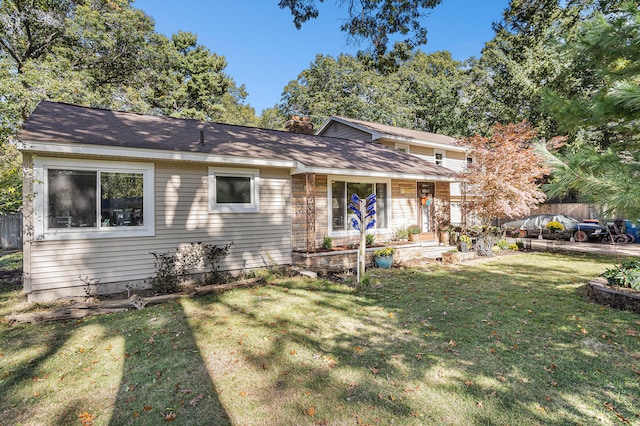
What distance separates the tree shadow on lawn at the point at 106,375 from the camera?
3057mm

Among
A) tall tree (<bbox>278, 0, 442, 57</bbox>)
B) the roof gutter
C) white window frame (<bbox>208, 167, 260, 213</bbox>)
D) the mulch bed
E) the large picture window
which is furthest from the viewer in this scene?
the large picture window

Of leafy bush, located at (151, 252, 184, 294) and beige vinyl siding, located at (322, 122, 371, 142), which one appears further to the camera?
beige vinyl siding, located at (322, 122, 371, 142)

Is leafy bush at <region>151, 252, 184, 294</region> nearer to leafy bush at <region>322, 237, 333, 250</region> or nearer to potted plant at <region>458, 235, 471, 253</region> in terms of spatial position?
leafy bush at <region>322, 237, 333, 250</region>

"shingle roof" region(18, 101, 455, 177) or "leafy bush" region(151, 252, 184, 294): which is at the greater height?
"shingle roof" region(18, 101, 455, 177)

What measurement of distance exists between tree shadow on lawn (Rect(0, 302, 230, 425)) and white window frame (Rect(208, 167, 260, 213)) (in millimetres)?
3433

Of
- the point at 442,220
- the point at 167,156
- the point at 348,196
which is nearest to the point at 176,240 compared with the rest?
the point at 167,156

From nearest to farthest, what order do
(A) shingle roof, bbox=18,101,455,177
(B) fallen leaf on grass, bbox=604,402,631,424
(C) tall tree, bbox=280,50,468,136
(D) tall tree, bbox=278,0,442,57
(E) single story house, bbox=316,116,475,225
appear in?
(B) fallen leaf on grass, bbox=604,402,631,424 < (A) shingle roof, bbox=18,101,455,177 < (D) tall tree, bbox=278,0,442,57 < (E) single story house, bbox=316,116,475,225 < (C) tall tree, bbox=280,50,468,136

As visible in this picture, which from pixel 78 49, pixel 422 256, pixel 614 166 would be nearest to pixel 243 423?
pixel 614 166

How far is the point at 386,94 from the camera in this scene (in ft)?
111

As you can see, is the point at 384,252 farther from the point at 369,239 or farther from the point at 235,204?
the point at 235,204

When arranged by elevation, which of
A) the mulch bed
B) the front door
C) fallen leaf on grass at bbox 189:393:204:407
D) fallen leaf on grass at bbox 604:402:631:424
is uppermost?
the front door

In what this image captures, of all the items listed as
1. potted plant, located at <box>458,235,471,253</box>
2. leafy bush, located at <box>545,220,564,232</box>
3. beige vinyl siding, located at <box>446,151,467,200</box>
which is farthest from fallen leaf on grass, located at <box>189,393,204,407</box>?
leafy bush, located at <box>545,220,564,232</box>

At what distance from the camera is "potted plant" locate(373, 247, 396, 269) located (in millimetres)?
9938

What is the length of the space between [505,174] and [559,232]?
8706 mm
